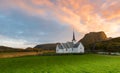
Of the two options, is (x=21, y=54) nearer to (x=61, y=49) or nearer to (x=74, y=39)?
(x=61, y=49)

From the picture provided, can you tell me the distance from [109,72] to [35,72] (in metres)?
9.47

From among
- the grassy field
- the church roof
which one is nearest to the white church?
the church roof

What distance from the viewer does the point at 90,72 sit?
22359mm

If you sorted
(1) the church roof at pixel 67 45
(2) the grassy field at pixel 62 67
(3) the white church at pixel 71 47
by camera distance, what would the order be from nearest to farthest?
1. (2) the grassy field at pixel 62 67
2. (3) the white church at pixel 71 47
3. (1) the church roof at pixel 67 45

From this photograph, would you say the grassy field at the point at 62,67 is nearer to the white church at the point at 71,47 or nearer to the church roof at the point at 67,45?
the white church at the point at 71,47

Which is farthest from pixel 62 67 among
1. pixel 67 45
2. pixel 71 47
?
pixel 67 45

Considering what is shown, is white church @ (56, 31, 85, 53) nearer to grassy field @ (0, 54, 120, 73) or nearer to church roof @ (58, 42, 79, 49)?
church roof @ (58, 42, 79, 49)

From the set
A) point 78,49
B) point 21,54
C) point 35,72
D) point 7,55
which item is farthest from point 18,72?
point 78,49

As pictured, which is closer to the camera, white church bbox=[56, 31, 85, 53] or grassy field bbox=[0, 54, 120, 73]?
grassy field bbox=[0, 54, 120, 73]

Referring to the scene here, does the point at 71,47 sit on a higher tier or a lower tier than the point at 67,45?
lower

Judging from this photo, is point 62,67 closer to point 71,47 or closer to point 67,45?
point 71,47

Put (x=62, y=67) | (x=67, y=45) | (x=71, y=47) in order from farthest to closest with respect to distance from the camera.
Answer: (x=67, y=45) → (x=71, y=47) → (x=62, y=67)

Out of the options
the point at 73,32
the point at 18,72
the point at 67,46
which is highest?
the point at 73,32

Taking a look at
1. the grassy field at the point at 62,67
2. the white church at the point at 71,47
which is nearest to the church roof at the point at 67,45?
the white church at the point at 71,47
